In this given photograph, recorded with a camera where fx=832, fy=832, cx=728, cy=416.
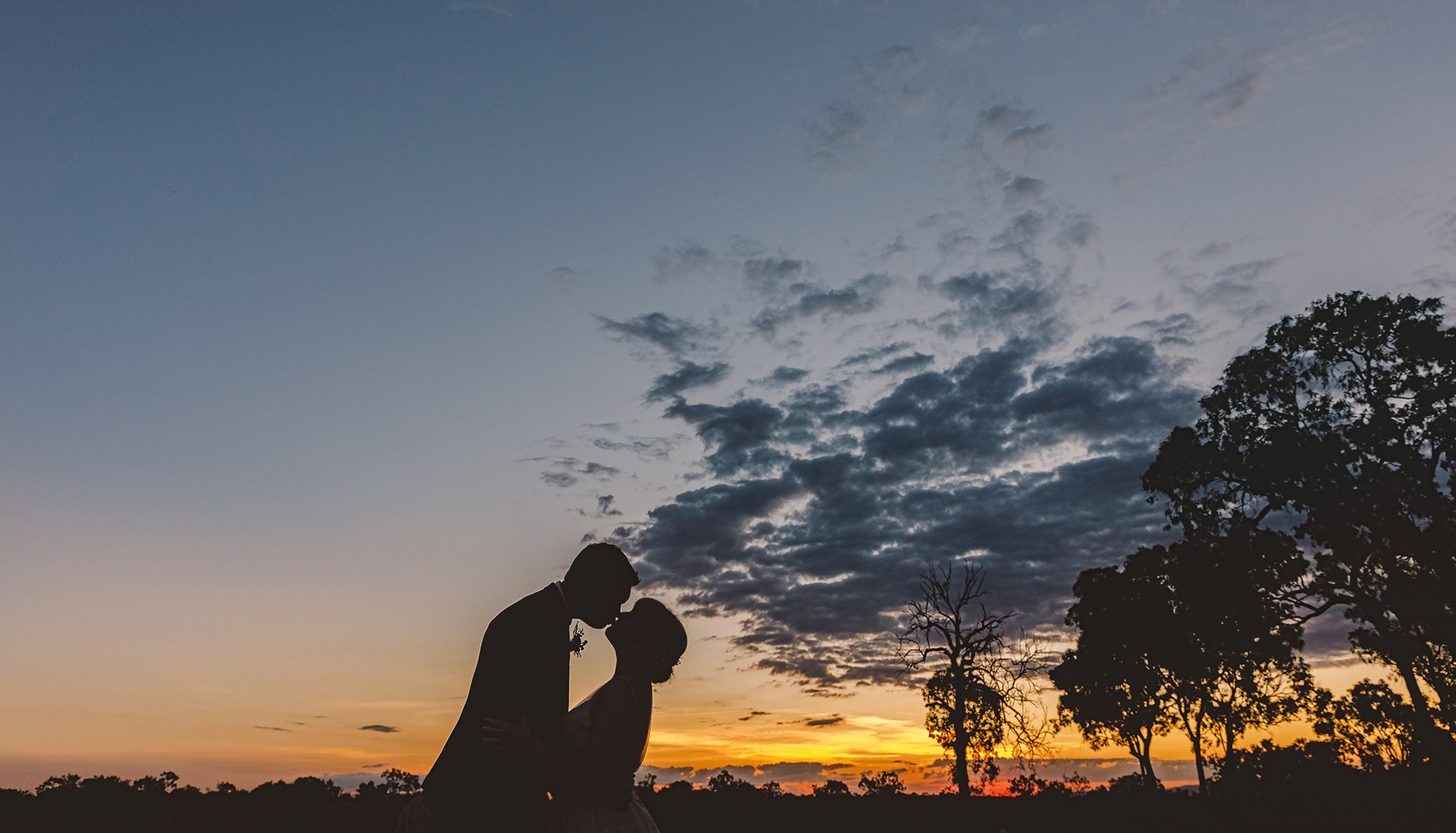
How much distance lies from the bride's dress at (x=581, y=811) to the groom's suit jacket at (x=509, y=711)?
111mm

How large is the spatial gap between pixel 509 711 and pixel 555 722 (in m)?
0.29

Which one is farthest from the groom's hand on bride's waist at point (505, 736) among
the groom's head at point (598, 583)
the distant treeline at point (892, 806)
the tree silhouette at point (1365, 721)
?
the tree silhouette at point (1365, 721)

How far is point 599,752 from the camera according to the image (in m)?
4.34

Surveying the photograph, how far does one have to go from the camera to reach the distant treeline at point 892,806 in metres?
11.4

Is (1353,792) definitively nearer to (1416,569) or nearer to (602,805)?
(1416,569)

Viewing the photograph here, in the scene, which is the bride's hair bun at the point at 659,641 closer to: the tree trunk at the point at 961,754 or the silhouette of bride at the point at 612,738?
the silhouette of bride at the point at 612,738

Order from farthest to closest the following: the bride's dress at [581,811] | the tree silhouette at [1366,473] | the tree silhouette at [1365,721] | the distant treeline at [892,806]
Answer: the tree silhouette at [1365,721], the tree silhouette at [1366,473], the distant treeline at [892,806], the bride's dress at [581,811]

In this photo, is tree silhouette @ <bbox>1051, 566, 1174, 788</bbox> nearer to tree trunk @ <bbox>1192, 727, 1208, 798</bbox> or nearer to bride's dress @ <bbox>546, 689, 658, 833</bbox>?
tree trunk @ <bbox>1192, 727, 1208, 798</bbox>

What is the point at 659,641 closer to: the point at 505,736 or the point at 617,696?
the point at 617,696

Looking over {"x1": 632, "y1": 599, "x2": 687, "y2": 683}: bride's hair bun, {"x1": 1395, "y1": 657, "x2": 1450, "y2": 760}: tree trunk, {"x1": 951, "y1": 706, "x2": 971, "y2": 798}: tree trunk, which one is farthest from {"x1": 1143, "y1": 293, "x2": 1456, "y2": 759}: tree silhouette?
{"x1": 632, "y1": 599, "x2": 687, "y2": 683}: bride's hair bun

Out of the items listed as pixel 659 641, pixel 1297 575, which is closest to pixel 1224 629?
pixel 1297 575

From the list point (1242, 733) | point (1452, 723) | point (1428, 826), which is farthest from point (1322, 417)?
point (1242, 733)

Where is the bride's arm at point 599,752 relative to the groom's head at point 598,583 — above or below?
below

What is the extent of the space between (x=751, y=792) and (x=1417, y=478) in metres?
22.9
